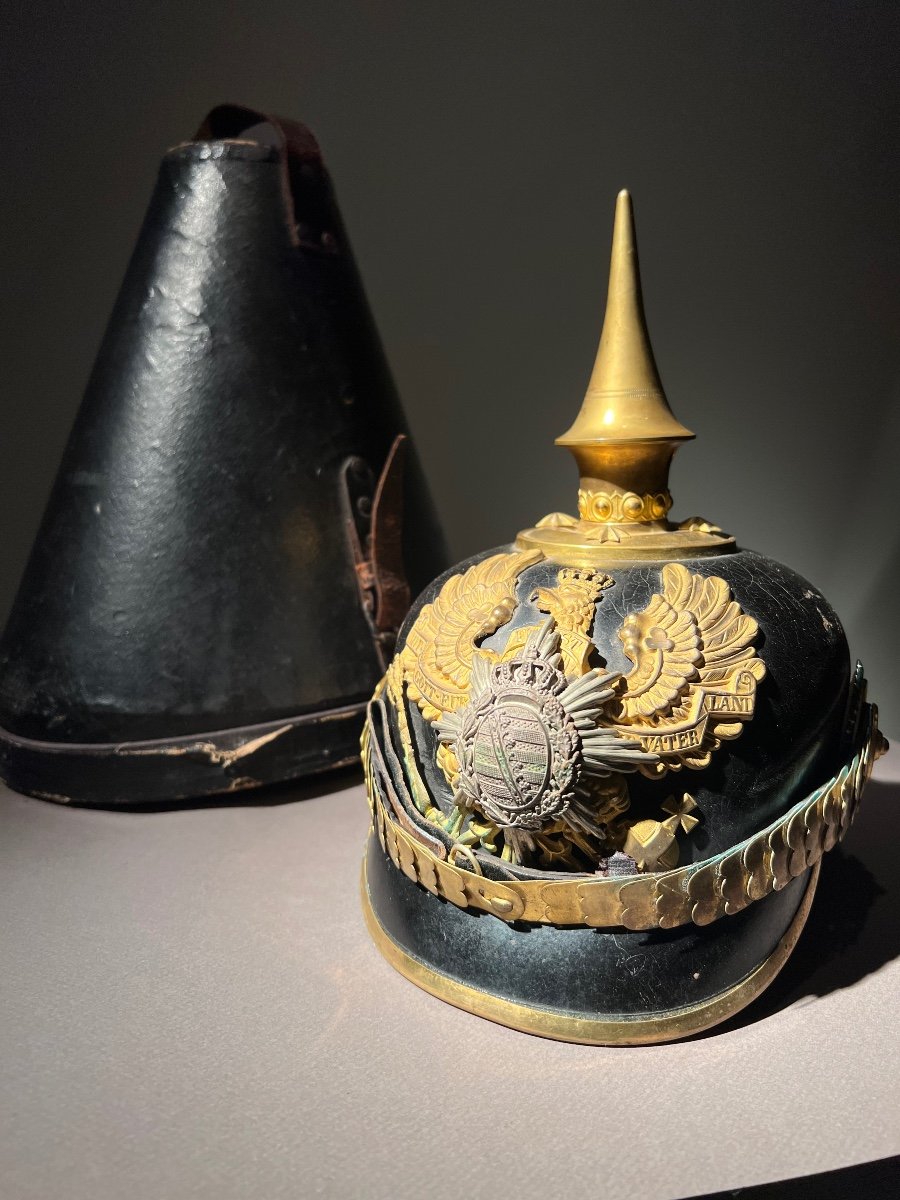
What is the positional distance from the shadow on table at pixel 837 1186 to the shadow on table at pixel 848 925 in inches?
9.1

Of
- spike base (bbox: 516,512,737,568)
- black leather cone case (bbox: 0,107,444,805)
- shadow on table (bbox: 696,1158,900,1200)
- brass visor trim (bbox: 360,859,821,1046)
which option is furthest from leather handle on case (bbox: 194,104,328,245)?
shadow on table (bbox: 696,1158,900,1200)

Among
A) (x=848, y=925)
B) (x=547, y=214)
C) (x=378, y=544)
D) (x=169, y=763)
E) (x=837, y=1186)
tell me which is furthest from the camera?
(x=547, y=214)

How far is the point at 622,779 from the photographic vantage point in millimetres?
1126

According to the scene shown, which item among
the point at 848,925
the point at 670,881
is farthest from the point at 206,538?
the point at 848,925

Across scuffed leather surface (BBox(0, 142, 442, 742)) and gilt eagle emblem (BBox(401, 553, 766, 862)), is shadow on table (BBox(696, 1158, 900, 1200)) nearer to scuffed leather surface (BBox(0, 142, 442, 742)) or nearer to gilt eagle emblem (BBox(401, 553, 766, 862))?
gilt eagle emblem (BBox(401, 553, 766, 862))

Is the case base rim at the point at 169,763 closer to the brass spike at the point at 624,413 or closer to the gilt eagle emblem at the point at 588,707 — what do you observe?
the gilt eagle emblem at the point at 588,707

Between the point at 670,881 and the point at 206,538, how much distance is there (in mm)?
1122

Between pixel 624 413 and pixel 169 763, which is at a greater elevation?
pixel 624 413

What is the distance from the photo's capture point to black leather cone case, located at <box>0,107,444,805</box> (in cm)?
183

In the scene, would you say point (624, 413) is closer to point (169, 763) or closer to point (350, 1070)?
point (350, 1070)

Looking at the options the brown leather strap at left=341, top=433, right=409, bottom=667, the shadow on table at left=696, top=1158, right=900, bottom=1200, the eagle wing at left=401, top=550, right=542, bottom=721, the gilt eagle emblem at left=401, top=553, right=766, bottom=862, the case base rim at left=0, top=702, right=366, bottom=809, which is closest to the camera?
the shadow on table at left=696, top=1158, right=900, bottom=1200

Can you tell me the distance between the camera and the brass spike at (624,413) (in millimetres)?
1298

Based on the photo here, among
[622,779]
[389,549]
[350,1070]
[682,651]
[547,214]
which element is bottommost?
[350,1070]

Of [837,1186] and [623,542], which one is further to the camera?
[623,542]
